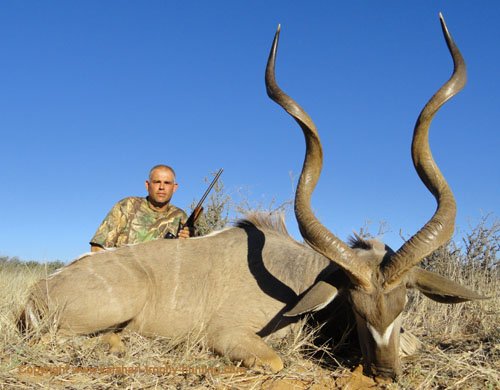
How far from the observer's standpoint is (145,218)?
6.12 meters

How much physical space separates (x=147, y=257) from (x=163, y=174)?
5.41 ft

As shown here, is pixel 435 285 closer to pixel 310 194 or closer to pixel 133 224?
pixel 310 194

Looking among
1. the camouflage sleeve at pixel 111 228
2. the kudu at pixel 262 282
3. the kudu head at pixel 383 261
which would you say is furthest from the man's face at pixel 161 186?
the kudu head at pixel 383 261

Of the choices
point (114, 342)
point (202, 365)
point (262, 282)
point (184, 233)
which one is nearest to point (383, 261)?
point (262, 282)

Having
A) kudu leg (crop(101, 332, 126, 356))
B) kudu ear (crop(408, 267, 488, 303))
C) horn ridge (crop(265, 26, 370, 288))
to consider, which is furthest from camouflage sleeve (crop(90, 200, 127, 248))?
kudu ear (crop(408, 267, 488, 303))

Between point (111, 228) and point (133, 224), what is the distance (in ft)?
0.83

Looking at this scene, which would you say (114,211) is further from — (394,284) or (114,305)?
(394,284)

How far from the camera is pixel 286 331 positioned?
13.2ft

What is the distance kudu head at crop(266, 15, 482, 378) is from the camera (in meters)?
3.27

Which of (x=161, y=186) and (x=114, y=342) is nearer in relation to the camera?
(x=114, y=342)

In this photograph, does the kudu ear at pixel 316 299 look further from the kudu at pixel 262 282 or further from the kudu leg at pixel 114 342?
the kudu leg at pixel 114 342

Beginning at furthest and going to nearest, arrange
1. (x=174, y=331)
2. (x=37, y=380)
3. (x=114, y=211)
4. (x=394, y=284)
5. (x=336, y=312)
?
(x=114, y=211)
(x=174, y=331)
(x=336, y=312)
(x=394, y=284)
(x=37, y=380)

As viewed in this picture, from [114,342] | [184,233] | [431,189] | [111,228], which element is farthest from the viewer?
[111,228]

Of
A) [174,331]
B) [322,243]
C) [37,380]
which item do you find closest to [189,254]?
[174,331]
